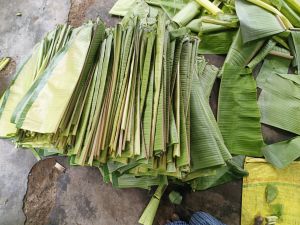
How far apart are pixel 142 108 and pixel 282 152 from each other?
1.11 m

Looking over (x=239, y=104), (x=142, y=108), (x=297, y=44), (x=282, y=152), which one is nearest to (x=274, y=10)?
(x=297, y=44)

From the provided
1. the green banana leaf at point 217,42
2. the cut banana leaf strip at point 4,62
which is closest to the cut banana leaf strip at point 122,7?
the green banana leaf at point 217,42

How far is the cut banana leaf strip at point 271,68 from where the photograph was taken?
97.4 inches

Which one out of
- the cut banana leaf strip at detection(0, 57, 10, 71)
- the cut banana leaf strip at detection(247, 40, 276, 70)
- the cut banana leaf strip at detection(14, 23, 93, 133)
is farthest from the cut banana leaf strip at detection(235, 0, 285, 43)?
the cut banana leaf strip at detection(0, 57, 10, 71)

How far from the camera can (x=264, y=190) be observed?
2254mm

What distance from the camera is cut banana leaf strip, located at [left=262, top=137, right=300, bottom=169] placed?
2.20 metres

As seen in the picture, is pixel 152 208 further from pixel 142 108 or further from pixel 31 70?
pixel 31 70

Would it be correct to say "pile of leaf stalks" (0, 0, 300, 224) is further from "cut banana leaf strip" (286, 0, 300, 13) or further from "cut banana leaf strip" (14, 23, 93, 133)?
"cut banana leaf strip" (286, 0, 300, 13)

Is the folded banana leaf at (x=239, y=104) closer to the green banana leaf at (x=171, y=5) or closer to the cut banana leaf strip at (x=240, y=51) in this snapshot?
the cut banana leaf strip at (x=240, y=51)

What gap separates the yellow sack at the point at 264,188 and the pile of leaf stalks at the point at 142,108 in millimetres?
88

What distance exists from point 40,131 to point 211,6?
5.51 feet

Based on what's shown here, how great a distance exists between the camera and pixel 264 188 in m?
2.26

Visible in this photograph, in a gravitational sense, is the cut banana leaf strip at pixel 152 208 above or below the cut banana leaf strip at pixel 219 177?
below

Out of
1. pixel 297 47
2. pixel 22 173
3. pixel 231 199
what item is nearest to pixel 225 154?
pixel 231 199
